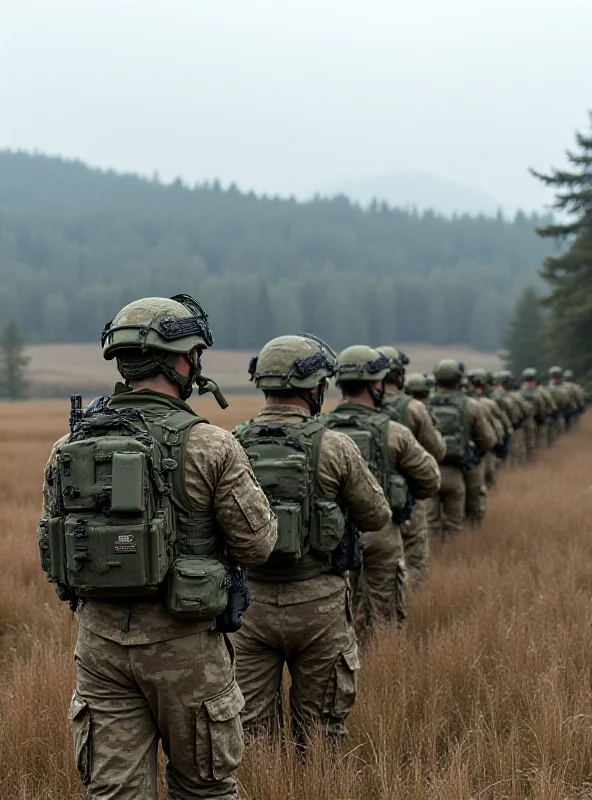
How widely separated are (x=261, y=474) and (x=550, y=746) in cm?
195

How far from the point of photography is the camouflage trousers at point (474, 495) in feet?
33.7

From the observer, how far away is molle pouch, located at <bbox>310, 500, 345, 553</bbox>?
4090 mm

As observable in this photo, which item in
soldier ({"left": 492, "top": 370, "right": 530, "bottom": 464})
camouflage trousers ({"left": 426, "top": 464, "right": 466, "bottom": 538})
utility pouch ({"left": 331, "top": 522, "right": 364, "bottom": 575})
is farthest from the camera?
soldier ({"left": 492, "top": 370, "right": 530, "bottom": 464})

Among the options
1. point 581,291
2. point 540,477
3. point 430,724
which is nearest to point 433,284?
point 581,291

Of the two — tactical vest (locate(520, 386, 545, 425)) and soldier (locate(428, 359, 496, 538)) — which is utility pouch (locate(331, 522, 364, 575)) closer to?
soldier (locate(428, 359, 496, 538))

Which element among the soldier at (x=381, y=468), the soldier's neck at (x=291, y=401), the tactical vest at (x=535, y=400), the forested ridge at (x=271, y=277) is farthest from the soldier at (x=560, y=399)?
the forested ridge at (x=271, y=277)

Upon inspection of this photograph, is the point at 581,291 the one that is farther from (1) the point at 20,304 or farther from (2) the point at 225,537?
(1) the point at 20,304

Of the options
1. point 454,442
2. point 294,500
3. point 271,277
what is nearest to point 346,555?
point 294,500

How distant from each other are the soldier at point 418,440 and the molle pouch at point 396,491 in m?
1.32

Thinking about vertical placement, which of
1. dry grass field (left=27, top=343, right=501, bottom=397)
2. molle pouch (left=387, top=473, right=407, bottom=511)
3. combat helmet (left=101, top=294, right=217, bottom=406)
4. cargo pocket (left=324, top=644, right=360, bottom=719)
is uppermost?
combat helmet (left=101, top=294, right=217, bottom=406)

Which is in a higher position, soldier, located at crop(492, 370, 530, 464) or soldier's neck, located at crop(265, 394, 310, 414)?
soldier's neck, located at crop(265, 394, 310, 414)

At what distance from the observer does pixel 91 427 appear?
2943mm

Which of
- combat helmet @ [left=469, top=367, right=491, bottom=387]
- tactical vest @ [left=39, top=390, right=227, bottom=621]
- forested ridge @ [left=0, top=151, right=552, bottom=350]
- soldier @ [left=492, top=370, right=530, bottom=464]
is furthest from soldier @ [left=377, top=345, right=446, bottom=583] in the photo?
forested ridge @ [left=0, top=151, right=552, bottom=350]

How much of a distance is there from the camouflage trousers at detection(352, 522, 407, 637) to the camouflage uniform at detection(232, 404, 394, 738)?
179 centimetres
